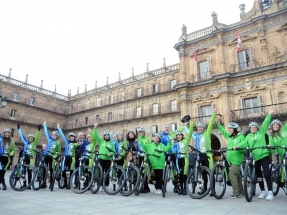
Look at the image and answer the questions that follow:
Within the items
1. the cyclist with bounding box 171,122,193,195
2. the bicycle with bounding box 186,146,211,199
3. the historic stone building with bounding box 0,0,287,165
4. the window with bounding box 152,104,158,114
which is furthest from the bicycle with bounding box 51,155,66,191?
the window with bounding box 152,104,158,114

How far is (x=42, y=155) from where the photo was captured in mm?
8094

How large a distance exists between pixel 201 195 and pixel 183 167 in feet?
5.58

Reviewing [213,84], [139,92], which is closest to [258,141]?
[213,84]

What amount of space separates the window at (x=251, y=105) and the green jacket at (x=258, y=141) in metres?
15.8

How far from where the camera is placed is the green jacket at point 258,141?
5.81 meters

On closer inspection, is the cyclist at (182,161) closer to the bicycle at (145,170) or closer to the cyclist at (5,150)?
the bicycle at (145,170)

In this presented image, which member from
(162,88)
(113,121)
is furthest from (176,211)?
(113,121)

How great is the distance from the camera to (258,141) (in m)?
5.96

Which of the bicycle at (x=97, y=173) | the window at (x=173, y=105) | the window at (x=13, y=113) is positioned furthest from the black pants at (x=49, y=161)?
the window at (x=13, y=113)

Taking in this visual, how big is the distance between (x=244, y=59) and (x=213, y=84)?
12.7ft

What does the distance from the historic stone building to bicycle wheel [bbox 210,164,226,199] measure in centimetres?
1604

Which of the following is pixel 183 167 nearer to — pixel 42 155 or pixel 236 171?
pixel 236 171

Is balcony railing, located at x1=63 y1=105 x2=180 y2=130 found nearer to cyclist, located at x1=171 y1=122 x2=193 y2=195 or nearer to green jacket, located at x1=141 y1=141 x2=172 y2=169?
cyclist, located at x1=171 y1=122 x2=193 y2=195

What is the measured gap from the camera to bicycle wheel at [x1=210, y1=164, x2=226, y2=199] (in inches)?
222
